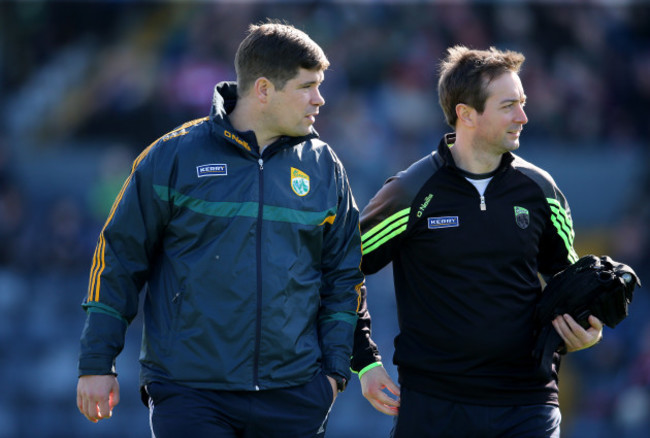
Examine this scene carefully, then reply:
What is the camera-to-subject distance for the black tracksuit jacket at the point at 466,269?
163 inches

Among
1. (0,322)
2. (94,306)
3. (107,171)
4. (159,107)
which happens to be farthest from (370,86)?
(94,306)

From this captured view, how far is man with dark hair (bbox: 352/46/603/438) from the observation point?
162 inches

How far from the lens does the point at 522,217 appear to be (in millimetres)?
4223

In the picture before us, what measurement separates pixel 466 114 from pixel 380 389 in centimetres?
130

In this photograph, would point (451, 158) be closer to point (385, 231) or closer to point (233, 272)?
point (385, 231)

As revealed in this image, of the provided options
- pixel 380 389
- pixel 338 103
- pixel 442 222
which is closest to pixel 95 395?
pixel 380 389

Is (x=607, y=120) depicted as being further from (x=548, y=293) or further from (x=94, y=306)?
(x=94, y=306)

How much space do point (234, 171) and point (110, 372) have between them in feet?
3.02

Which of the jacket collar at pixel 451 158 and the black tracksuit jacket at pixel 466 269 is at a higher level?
the jacket collar at pixel 451 158

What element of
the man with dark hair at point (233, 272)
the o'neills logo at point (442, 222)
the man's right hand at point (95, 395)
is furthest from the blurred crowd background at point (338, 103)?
the man's right hand at point (95, 395)

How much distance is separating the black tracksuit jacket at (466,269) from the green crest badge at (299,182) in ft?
1.61

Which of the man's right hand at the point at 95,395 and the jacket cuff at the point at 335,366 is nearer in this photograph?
the man's right hand at the point at 95,395

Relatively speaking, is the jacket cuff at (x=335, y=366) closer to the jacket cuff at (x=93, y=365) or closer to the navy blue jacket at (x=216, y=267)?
the navy blue jacket at (x=216, y=267)

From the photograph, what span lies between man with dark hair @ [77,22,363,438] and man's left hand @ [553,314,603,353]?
35.3 inches
